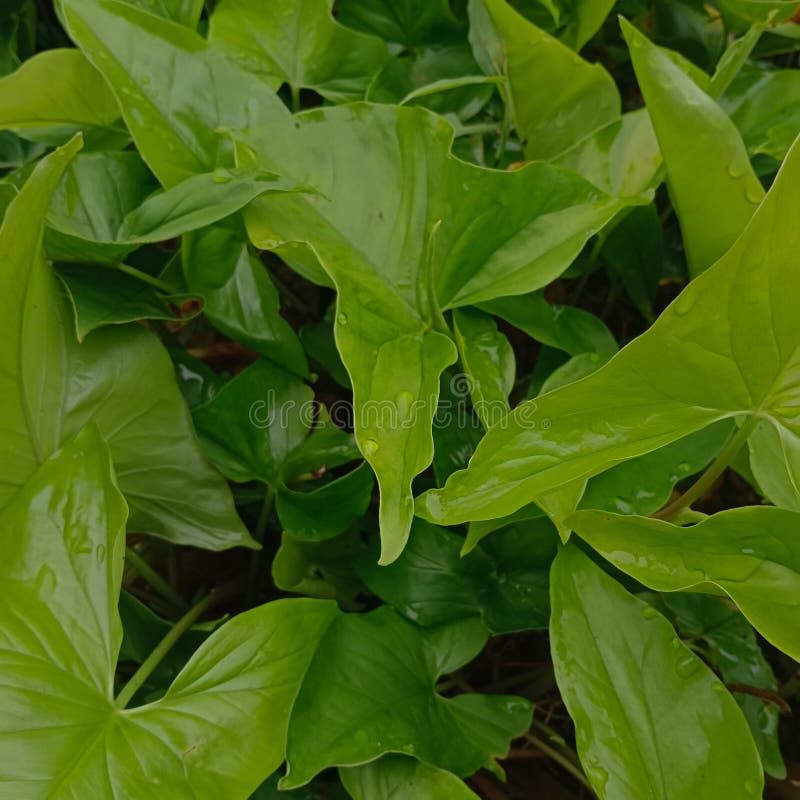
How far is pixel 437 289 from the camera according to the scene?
564 mm

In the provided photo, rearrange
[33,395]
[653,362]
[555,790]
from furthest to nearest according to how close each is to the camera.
Result: [555,790] → [33,395] → [653,362]

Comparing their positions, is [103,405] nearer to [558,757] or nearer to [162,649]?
[162,649]

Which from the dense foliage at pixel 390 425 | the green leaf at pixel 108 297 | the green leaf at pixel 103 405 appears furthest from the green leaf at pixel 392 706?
the green leaf at pixel 108 297

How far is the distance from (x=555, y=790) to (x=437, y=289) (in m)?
0.41

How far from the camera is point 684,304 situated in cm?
38

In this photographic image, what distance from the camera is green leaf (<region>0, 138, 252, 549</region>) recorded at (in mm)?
495

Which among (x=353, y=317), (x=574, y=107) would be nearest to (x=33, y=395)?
(x=353, y=317)

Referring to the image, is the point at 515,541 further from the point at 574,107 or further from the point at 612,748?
the point at 574,107

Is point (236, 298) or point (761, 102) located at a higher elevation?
point (761, 102)

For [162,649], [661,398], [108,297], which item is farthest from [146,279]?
[661,398]

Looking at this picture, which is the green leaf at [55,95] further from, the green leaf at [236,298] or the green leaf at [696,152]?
the green leaf at [696,152]

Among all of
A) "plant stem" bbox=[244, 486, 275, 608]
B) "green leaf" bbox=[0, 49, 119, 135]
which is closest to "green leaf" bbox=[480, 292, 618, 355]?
"plant stem" bbox=[244, 486, 275, 608]

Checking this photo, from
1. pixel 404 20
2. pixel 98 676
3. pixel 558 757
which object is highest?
pixel 404 20

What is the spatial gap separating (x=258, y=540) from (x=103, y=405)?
176 millimetres
